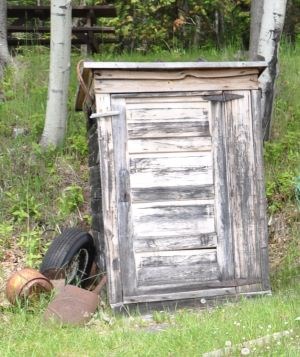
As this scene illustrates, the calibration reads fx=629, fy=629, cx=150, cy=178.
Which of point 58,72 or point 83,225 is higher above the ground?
point 58,72

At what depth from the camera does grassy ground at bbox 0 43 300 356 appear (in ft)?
15.6

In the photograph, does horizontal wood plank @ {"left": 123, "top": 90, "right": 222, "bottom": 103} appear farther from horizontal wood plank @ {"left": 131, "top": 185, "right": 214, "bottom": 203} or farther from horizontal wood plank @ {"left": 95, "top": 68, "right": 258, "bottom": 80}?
horizontal wood plank @ {"left": 131, "top": 185, "right": 214, "bottom": 203}

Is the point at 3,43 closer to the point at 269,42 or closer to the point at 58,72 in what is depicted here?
the point at 58,72

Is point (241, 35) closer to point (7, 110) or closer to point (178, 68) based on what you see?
point (7, 110)

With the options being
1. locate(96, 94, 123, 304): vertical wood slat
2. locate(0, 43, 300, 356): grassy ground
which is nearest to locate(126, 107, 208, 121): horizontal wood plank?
locate(96, 94, 123, 304): vertical wood slat

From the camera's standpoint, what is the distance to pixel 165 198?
6.39m

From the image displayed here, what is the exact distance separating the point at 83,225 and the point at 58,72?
229 centimetres

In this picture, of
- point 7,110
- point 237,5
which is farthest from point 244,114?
point 237,5

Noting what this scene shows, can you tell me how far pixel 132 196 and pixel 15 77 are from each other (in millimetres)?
6097

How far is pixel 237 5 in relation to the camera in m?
16.5

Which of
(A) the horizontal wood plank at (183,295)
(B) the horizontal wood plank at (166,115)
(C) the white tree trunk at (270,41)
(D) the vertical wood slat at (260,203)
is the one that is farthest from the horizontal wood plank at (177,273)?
(C) the white tree trunk at (270,41)

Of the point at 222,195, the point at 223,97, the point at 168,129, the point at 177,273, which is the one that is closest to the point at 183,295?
the point at 177,273

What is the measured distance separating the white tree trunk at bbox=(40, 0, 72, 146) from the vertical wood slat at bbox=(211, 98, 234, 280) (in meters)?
3.33

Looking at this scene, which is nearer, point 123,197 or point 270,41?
point 123,197
